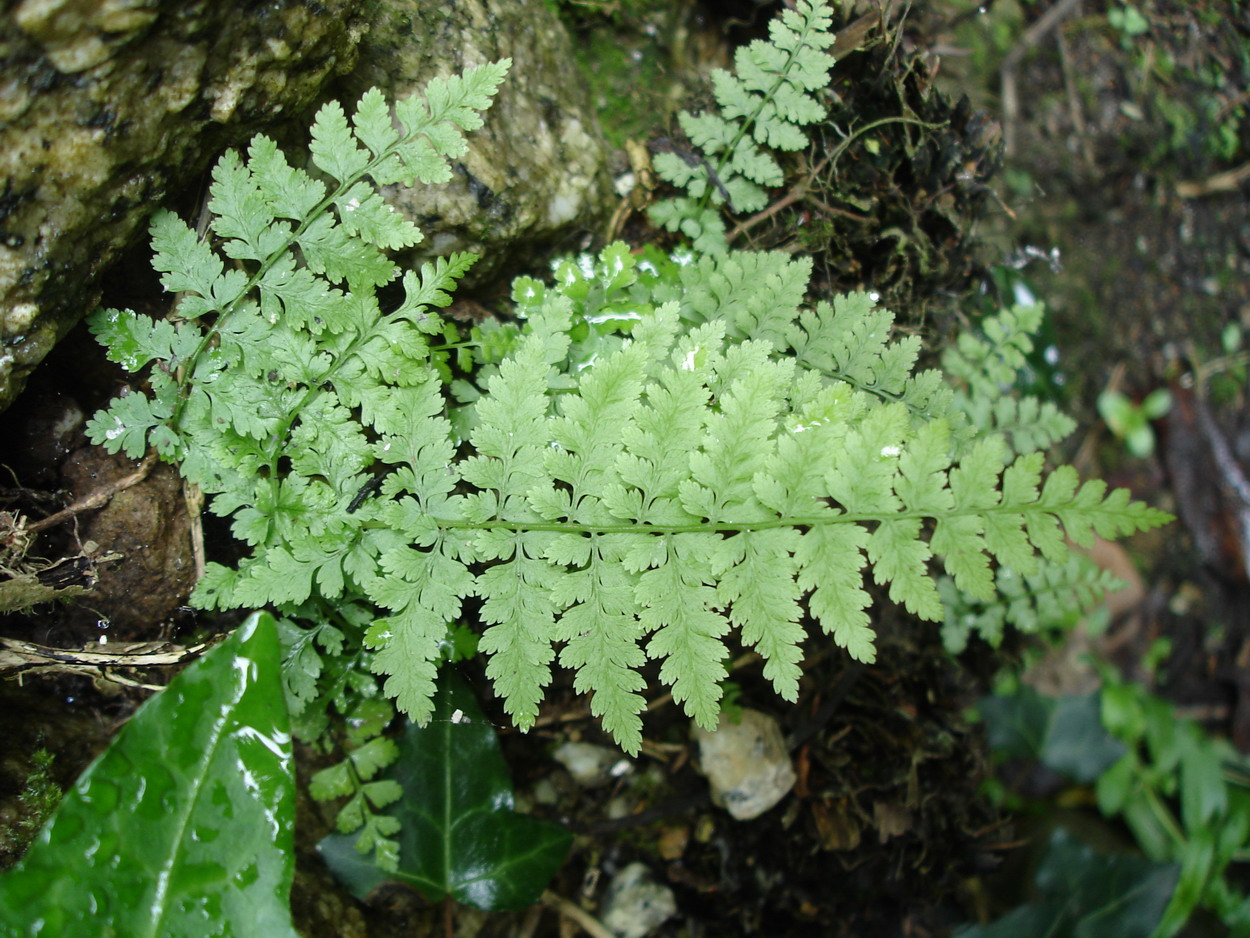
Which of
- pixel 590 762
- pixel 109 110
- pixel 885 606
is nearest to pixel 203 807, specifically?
pixel 590 762

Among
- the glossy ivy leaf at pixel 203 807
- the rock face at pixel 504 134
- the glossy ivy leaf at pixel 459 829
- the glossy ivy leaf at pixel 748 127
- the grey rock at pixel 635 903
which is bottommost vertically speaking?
the grey rock at pixel 635 903

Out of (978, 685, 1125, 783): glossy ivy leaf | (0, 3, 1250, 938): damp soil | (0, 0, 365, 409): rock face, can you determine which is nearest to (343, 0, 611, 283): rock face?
(0, 0, 365, 409): rock face

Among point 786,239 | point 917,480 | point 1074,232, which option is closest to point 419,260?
point 786,239

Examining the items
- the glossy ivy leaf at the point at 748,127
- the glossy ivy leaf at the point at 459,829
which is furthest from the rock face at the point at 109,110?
the glossy ivy leaf at the point at 459,829

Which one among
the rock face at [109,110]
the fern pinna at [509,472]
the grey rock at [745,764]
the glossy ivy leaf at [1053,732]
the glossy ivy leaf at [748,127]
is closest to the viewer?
the rock face at [109,110]

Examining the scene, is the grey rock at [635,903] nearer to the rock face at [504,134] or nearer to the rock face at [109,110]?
the rock face at [504,134]

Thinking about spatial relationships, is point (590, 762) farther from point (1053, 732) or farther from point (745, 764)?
point (1053, 732)

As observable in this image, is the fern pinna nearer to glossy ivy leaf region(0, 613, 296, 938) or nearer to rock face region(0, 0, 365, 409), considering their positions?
rock face region(0, 0, 365, 409)
